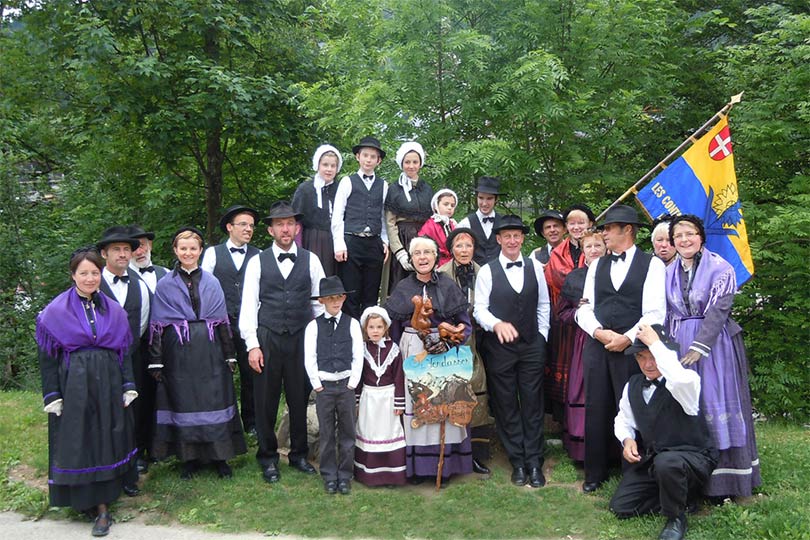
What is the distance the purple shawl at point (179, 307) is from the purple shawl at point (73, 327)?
0.52 metres

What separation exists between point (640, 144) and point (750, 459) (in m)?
5.80

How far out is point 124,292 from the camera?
545 cm

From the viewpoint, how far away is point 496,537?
183 inches

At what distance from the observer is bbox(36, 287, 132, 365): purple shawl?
15.2ft

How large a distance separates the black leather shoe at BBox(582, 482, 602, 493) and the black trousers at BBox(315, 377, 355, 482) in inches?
75.1

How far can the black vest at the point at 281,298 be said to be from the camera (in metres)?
5.49

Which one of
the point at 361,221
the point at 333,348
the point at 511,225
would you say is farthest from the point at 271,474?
the point at 511,225

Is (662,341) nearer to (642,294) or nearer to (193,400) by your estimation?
(642,294)

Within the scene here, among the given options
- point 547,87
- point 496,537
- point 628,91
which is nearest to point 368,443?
point 496,537

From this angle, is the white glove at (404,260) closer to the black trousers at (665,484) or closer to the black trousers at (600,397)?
the black trousers at (600,397)

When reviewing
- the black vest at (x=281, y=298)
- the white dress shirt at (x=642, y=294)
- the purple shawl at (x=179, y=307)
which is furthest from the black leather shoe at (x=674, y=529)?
the purple shawl at (x=179, y=307)

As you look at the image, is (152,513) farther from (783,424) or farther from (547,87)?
(783,424)

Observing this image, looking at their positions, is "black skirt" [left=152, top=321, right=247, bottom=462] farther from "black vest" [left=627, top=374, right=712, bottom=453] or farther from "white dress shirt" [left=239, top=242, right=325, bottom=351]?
"black vest" [left=627, top=374, right=712, bottom=453]

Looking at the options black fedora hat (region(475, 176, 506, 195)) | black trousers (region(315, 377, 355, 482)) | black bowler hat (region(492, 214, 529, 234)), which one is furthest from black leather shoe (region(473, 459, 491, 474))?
black fedora hat (region(475, 176, 506, 195))
